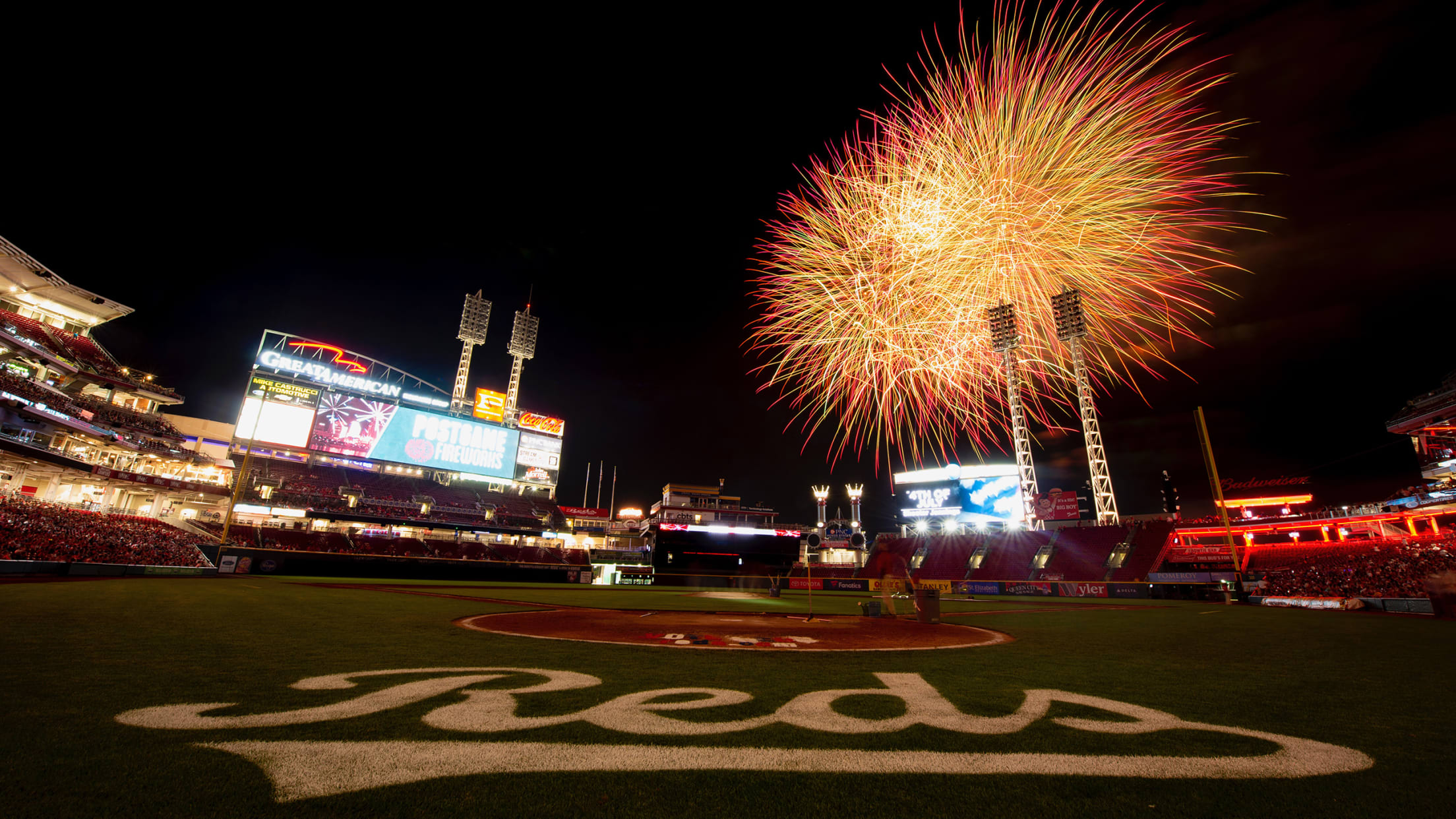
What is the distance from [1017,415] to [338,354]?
59957mm

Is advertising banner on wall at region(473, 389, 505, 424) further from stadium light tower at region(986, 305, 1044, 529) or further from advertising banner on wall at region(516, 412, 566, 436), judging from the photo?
stadium light tower at region(986, 305, 1044, 529)

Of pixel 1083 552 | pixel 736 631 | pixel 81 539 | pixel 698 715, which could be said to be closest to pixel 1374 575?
pixel 1083 552

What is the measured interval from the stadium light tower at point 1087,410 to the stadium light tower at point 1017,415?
3547 mm

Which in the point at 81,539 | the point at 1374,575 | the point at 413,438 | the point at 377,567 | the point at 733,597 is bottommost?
the point at 733,597

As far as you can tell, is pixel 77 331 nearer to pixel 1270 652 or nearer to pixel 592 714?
pixel 592 714

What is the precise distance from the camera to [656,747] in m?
3.44

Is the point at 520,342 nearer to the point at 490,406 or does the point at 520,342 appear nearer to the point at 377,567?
the point at 490,406

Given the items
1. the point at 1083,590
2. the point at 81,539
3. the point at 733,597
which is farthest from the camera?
the point at 1083,590

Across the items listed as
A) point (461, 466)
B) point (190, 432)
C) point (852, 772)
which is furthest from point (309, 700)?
point (190, 432)

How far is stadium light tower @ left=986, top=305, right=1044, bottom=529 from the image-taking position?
46625mm

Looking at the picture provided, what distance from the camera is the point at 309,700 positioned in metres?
4.32

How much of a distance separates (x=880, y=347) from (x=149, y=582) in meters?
28.3

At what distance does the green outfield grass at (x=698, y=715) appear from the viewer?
2.66m

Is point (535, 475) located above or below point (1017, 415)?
below
